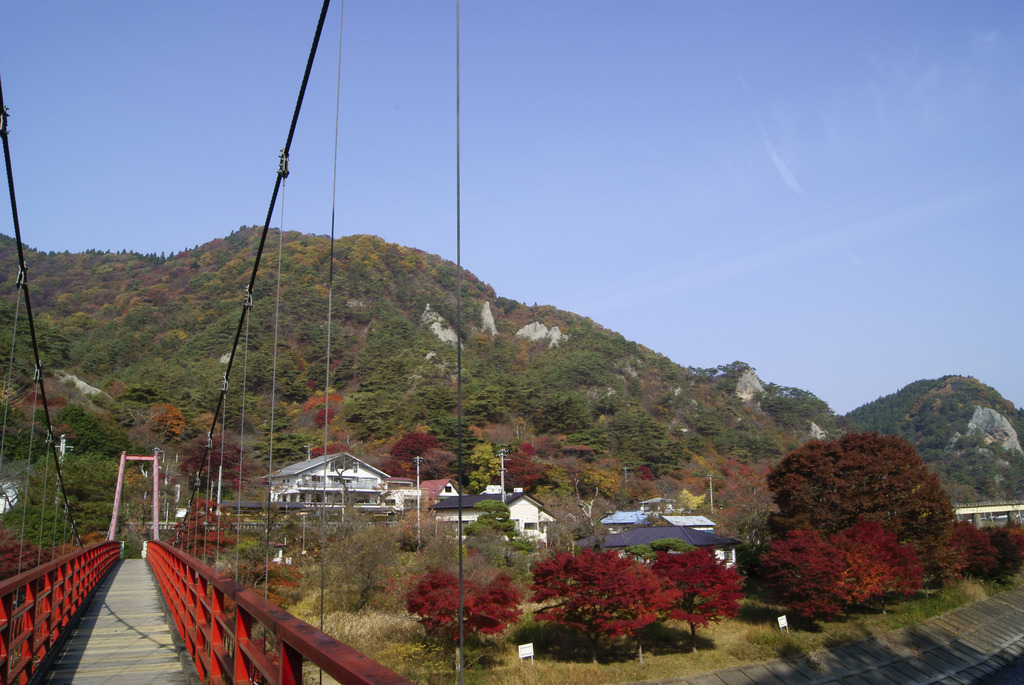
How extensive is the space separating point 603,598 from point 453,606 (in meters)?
4.04

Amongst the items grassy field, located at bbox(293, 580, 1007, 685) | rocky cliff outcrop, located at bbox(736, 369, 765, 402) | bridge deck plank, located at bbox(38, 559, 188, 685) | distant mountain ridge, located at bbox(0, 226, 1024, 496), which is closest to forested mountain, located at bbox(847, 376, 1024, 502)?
distant mountain ridge, located at bbox(0, 226, 1024, 496)

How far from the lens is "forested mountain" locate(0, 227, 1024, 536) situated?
42375 mm

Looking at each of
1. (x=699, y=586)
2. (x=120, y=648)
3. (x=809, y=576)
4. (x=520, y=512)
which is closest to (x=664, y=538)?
(x=809, y=576)

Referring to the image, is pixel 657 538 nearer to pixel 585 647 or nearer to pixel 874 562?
pixel 874 562

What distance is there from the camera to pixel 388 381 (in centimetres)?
5456

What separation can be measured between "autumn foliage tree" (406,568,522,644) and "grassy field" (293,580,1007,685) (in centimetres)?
68

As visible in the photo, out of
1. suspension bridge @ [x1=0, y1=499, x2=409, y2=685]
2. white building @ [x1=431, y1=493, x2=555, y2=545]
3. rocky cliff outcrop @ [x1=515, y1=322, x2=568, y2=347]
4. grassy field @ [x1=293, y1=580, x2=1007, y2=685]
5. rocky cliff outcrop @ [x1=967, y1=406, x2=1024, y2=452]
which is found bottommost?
grassy field @ [x1=293, y1=580, x2=1007, y2=685]

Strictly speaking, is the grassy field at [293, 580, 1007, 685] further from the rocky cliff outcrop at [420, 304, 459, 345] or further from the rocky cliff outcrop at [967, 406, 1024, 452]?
the rocky cliff outcrop at [967, 406, 1024, 452]

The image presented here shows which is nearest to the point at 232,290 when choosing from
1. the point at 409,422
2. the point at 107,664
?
the point at 409,422

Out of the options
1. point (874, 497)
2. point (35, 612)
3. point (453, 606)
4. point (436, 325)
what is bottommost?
point (453, 606)

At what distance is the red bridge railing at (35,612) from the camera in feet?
13.5

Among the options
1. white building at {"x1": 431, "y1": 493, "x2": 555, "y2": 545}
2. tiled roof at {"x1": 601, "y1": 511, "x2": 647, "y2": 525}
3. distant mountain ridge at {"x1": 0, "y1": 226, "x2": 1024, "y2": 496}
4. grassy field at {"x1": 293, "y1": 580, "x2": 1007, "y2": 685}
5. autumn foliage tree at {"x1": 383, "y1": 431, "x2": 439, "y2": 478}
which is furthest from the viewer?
distant mountain ridge at {"x1": 0, "y1": 226, "x2": 1024, "y2": 496}

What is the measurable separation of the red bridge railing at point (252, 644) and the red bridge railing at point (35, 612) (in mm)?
1033

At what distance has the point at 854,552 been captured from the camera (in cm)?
2114
